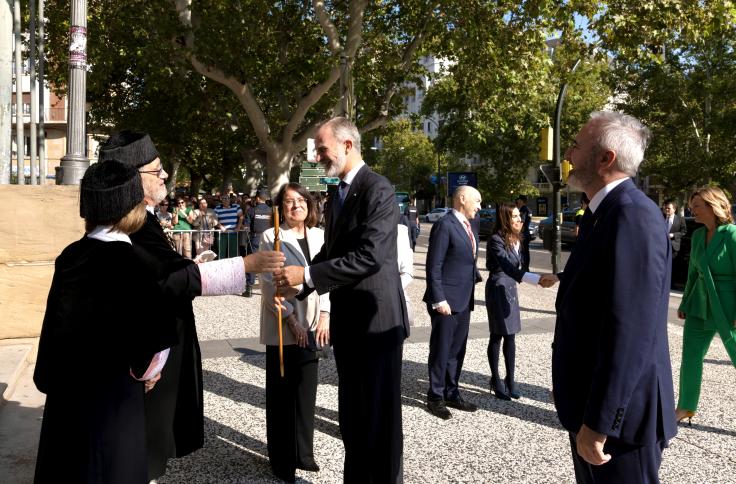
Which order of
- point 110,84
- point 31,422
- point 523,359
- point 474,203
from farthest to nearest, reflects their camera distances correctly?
point 110,84
point 523,359
point 474,203
point 31,422

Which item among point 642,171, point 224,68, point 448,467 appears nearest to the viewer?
point 448,467

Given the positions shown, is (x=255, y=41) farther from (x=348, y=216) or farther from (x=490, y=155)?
(x=490, y=155)

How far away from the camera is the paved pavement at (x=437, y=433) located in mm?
3947

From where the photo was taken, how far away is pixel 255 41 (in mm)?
15883

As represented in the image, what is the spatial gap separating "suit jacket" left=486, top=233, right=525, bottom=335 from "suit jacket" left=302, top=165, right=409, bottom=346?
7.65 ft

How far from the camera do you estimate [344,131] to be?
3172 millimetres

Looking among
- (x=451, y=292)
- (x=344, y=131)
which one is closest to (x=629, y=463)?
(x=344, y=131)

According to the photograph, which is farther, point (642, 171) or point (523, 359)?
point (642, 171)

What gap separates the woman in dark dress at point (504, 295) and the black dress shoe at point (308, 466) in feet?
6.72

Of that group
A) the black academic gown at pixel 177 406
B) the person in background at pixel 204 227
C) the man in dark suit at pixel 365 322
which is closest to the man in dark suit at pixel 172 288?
the black academic gown at pixel 177 406

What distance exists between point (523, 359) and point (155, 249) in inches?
200

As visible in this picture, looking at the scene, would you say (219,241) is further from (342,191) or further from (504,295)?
(342,191)

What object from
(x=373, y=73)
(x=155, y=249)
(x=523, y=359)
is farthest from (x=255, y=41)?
(x=155, y=249)

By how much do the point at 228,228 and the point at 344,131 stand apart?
12846mm
